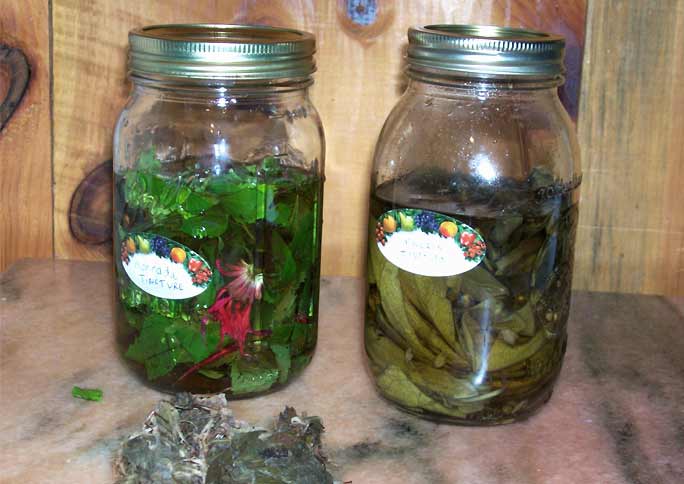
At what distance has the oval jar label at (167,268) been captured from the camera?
770 mm

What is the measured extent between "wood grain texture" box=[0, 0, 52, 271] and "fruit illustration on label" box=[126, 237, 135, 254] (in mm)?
356

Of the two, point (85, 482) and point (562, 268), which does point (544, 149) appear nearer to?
point (562, 268)

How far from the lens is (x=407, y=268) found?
0.76m

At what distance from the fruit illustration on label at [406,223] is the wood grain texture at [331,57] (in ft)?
1.07

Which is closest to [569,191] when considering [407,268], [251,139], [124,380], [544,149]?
[544,149]

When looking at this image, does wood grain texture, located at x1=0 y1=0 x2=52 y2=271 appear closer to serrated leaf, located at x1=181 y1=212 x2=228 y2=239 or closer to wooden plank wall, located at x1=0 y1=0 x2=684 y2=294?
wooden plank wall, located at x1=0 y1=0 x2=684 y2=294

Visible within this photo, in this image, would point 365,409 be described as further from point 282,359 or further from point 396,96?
point 396,96

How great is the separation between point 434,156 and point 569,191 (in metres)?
0.11

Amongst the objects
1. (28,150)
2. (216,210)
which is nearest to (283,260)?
(216,210)

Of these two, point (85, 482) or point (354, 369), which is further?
point (354, 369)

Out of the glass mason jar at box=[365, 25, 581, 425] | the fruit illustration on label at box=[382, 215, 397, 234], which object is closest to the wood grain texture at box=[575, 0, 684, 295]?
the glass mason jar at box=[365, 25, 581, 425]

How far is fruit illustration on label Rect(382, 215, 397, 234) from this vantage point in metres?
0.76

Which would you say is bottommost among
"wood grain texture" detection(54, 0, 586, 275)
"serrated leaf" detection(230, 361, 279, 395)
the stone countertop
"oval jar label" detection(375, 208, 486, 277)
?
the stone countertop

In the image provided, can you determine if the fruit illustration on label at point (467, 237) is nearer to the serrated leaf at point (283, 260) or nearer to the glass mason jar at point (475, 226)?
the glass mason jar at point (475, 226)
